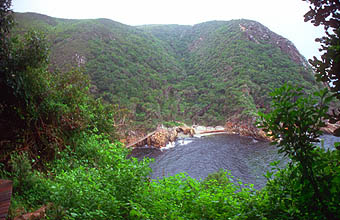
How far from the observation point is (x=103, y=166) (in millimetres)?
4773

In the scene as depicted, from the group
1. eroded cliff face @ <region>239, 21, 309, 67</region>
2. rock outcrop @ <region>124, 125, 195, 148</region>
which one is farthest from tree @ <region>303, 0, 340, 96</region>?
eroded cliff face @ <region>239, 21, 309, 67</region>

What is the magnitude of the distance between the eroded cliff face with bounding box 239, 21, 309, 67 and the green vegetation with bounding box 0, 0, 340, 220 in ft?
165

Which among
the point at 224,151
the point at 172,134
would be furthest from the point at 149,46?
the point at 224,151

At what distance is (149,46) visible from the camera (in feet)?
191

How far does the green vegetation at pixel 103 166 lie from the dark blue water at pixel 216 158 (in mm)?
8838

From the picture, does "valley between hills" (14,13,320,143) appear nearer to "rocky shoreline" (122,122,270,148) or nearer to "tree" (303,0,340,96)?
"rocky shoreline" (122,122,270,148)

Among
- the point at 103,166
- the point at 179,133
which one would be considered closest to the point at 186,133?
the point at 179,133

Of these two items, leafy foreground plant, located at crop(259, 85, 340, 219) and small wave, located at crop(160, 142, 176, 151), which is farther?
small wave, located at crop(160, 142, 176, 151)

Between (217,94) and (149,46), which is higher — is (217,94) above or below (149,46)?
below

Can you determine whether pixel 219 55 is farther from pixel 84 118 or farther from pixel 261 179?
pixel 84 118

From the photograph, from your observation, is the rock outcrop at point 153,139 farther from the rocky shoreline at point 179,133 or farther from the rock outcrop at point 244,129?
the rock outcrop at point 244,129

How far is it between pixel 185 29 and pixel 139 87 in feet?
212

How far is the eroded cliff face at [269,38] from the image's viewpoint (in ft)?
152

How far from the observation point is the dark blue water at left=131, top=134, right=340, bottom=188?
50.0 feet
